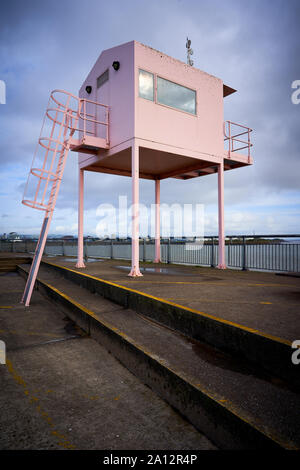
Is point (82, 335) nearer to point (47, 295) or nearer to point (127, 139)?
point (47, 295)

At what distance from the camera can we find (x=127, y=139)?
842cm

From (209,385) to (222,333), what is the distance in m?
0.93

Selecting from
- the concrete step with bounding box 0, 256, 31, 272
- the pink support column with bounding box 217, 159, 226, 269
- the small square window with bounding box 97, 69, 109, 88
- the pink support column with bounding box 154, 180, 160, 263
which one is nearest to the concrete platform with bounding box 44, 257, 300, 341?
the pink support column with bounding box 217, 159, 226, 269

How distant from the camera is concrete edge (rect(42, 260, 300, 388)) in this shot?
8.50ft

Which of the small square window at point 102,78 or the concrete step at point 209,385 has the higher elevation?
the small square window at point 102,78

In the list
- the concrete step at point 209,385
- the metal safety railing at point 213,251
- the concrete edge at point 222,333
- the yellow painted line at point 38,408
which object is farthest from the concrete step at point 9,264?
the yellow painted line at point 38,408

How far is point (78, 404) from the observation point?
8.84ft

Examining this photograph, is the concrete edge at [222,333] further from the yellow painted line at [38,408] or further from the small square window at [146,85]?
the small square window at [146,85]

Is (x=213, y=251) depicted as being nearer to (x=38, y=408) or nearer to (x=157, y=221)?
(x=157, y=221)

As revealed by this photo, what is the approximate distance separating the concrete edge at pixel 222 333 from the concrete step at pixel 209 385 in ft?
0.32

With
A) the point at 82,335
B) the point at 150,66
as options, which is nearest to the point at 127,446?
the point at 82,335

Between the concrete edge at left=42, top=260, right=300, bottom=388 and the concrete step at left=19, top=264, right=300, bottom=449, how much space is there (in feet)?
0.32

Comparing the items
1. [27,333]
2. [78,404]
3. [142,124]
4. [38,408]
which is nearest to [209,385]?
[78,404]

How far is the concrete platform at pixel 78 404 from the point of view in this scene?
2182 millimetres
